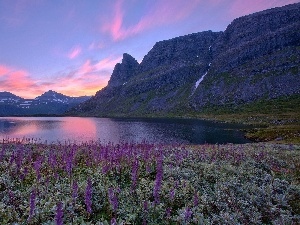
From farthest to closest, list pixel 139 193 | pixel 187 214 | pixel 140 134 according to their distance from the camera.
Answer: pixel 140 134, pixel 139 193, pixel 187 214

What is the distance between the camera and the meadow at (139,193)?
9.34 metres

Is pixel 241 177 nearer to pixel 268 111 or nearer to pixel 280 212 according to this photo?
pixel 280 212

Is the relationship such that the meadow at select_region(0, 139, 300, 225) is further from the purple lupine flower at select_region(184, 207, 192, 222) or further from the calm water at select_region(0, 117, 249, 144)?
the calm water at select_region(0, 117, 249, 144)

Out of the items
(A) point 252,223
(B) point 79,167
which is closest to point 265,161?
(A) point 252,223

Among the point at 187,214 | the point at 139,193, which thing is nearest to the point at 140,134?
the point at 139,193

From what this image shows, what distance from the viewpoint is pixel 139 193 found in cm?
1120

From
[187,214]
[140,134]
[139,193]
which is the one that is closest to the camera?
[187,214]

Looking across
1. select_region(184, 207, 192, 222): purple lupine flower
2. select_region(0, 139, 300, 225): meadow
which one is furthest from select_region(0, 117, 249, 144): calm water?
select_region(184, 207, 192, 222): purple lupine flower

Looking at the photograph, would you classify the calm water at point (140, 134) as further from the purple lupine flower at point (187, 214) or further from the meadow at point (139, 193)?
the purple lupine flower at point (187, 214)

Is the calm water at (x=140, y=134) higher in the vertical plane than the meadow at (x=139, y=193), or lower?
lower

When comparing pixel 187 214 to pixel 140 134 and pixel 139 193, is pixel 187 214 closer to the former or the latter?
pixel 139 193

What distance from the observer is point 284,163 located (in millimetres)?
20781

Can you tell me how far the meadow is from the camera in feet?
30.6

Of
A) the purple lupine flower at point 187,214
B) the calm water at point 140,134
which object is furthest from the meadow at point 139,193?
the calm water at point 140,134
